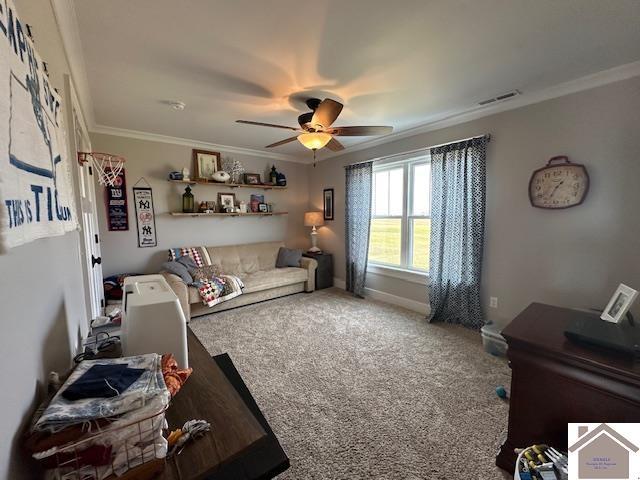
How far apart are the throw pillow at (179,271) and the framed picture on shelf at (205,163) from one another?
137 centimetres

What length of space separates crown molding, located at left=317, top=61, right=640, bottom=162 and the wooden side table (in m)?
2.15

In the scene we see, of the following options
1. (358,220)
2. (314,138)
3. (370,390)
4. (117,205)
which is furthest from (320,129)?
(117,205)

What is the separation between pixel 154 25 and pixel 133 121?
6.63ft

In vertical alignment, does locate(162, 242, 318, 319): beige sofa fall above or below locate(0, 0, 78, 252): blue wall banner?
below

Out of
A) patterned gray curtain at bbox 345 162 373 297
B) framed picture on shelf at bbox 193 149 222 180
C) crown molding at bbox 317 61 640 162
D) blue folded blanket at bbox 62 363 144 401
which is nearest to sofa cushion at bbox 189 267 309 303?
patterned gray curtain at bbox 345 162 373 297

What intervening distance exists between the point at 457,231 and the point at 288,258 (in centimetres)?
270

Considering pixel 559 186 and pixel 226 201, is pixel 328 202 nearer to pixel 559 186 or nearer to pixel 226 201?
pixel 226 201

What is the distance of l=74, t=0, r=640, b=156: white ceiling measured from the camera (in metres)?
1.48

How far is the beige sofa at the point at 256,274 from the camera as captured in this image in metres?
3.60

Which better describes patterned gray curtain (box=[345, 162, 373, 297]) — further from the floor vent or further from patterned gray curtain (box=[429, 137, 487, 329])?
the floor vent

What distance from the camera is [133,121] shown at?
3.18 m

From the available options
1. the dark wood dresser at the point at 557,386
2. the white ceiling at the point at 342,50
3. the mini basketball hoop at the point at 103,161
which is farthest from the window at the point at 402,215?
the mini basketball hoop at the point at 103,161

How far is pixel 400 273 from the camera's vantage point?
12.7 ft

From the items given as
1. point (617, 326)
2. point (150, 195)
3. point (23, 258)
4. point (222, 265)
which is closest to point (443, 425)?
point (617, 326)
